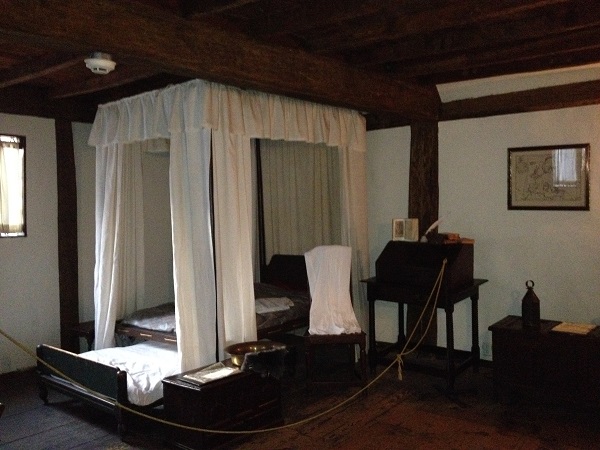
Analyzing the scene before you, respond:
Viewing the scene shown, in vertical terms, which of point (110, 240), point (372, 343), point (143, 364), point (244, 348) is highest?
point (110, 240)

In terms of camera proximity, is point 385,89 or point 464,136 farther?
point 464,136

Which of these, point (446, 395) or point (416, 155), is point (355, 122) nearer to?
point (416, 155)

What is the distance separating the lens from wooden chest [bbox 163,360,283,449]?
325 cm

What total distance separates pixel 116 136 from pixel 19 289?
1605 millimetres

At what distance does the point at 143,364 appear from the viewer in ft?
12.7

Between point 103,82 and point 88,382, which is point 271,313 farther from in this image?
point 103,82

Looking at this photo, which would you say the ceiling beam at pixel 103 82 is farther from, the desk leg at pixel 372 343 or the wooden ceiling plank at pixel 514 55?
the desk leg at pixel 372 343

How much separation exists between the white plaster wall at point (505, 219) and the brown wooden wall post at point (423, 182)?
0.06 meters

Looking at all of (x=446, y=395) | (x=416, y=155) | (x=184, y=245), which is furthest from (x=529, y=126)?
(x=184, y=245)

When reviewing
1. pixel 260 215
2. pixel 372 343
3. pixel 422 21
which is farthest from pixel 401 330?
pixel 422 21

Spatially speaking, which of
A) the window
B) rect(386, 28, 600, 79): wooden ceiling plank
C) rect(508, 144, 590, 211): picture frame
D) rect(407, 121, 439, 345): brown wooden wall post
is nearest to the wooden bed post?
rect(407, 121, 439, 345): brown wooden wall post

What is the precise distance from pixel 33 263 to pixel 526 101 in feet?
14.3

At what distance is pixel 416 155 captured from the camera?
5207mm

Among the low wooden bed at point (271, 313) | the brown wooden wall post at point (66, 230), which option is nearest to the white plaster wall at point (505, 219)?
the low wooden bed at point (271, 313)
